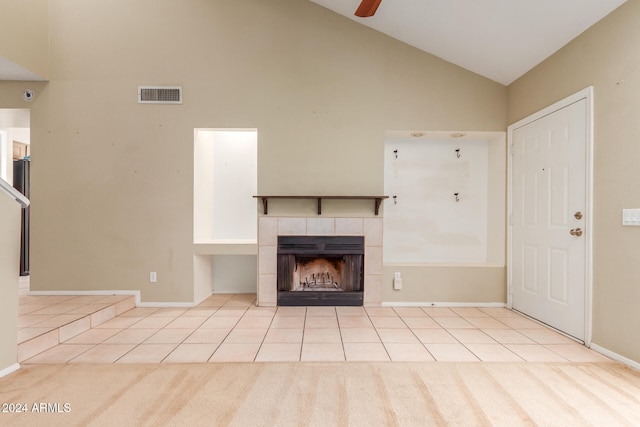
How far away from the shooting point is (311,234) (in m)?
3.59

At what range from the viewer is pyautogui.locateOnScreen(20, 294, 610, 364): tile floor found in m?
2.32

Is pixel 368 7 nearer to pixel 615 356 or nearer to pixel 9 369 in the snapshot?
pixel 615 356

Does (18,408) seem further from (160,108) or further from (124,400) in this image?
(160,108)

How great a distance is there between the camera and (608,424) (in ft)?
5.11

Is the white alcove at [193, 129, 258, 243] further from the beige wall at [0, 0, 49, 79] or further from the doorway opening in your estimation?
the doorway opening

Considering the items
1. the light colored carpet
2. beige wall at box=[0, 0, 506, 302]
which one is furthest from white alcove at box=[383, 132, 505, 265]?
the light colored carpet

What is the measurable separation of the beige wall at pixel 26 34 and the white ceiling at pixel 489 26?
9.93ft

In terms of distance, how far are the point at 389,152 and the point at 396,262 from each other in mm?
1415

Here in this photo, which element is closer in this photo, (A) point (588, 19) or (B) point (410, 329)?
(A) point (588, 19)

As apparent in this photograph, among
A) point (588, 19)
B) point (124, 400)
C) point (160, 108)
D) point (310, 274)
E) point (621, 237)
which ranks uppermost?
point (588, 19)

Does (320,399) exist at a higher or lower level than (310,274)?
lower

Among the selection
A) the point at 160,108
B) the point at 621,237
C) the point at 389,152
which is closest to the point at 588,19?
the point at 621,237

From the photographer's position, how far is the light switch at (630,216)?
7.00ft

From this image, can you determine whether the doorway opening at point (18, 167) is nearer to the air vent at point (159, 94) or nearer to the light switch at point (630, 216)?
the air vent at point (159, 94)
